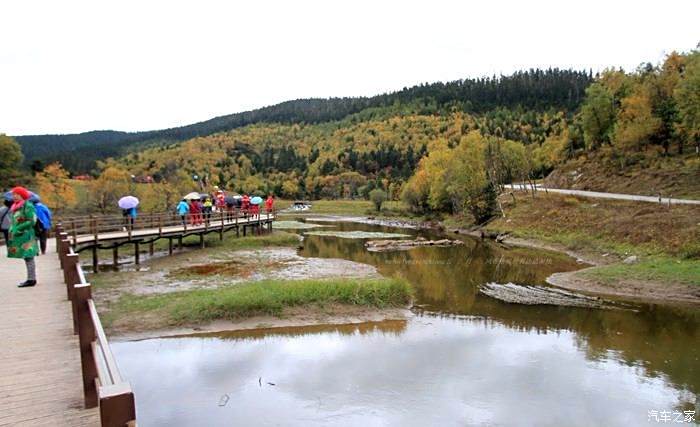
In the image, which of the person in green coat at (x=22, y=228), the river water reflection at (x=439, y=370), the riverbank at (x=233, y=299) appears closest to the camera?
the river water reflection at (x=439, y=370)

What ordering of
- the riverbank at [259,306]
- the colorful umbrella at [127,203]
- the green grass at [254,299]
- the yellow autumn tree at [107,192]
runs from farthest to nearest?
1. the yellow autumn tree at [107,192]
2. the colorful umbrella at [127,203]
3. the green grass at [254,299]
4. the riverbank at [259,306]

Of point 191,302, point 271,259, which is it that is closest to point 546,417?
point 191,302

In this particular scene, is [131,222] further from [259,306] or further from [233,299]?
[259,306]

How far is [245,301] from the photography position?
59.5 feet

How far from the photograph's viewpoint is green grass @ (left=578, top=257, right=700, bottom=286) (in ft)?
74.3

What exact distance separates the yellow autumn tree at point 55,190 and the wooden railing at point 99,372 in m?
52.3

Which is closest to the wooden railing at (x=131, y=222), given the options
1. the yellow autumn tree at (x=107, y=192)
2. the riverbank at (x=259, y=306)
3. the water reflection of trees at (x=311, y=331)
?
the riverbank at (x=259, y=306)

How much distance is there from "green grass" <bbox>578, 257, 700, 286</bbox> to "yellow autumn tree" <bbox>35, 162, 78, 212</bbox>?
52.9 m

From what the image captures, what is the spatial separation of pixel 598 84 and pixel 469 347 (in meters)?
61.2

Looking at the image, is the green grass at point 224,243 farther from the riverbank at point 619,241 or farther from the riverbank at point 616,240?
the riverbank at point 619,241

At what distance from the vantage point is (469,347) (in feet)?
49.3

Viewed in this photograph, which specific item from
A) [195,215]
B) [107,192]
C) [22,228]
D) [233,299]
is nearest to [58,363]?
[22,228]

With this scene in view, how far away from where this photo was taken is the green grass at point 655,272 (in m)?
22.6

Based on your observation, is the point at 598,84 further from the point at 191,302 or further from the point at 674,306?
the point at 191,302
